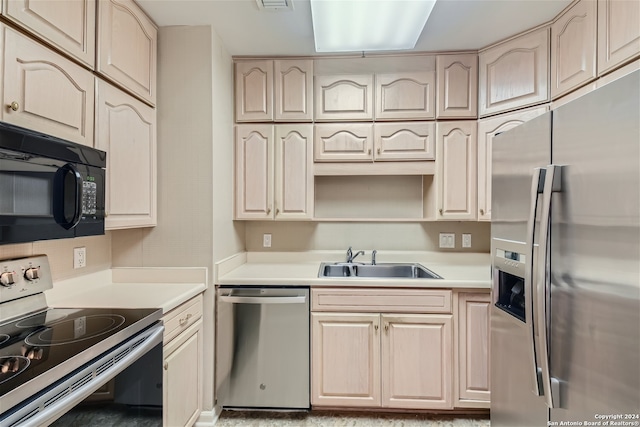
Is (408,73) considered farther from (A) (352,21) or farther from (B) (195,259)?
(B) (195,259)

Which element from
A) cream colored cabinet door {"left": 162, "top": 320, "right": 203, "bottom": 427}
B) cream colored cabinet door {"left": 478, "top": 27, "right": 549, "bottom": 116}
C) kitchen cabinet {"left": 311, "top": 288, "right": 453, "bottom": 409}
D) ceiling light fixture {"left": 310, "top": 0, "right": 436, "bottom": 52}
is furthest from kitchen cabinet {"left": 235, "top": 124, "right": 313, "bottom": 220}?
cream colored cabinet door {"left": 478, "top": 27, "right": 549, "bottom": 116}

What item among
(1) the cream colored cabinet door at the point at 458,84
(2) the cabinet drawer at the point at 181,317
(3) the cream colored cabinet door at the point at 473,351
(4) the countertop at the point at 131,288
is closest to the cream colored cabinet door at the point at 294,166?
(4) the countertop at the point at 131,288

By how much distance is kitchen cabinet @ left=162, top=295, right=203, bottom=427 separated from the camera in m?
1.49

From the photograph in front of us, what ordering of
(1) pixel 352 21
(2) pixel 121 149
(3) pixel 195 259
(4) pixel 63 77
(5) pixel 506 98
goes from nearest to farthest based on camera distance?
(4) pixel 63 77 → (2) pixel 121 149 → (1) pixel 352 21 → (3) pixel 195 259 → (5) pixel 506 98

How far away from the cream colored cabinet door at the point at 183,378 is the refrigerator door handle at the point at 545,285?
4.96 feet

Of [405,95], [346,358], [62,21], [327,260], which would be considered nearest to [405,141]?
[405,95]

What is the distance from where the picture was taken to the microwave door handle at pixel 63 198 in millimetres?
1141

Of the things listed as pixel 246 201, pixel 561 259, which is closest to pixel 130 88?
pixel 246 201

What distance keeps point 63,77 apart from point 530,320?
6.28ft

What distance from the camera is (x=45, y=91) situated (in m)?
1.15

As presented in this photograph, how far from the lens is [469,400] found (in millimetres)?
1921

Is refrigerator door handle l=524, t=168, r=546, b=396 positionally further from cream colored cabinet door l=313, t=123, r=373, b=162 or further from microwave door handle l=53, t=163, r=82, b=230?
A: microwave door handle l=53, t=163, r=82, b=230

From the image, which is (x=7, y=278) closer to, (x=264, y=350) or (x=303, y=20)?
(x=264, y=350)

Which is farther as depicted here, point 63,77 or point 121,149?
point 121,149
